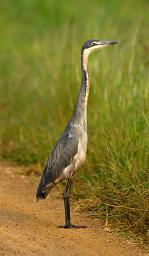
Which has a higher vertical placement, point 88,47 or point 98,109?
point 88,47

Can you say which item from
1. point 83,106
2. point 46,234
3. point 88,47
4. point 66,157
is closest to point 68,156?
point 66,157

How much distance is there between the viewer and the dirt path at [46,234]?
6684mm

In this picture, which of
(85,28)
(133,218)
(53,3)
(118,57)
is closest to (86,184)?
(133,218)

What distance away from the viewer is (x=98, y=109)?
951 cm

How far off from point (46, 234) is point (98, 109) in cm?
264

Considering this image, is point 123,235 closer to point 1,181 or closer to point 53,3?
point 1,181

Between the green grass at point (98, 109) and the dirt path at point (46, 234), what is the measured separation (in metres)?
0.28

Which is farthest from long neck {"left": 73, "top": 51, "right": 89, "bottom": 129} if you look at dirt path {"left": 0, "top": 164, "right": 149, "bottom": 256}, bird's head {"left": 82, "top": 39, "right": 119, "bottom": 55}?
dirt path {"left": 0, "top": 164, "right": 149, "bottom": 256}

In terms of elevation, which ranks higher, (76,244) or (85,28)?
(85,28)

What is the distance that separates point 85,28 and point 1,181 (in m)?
2.82

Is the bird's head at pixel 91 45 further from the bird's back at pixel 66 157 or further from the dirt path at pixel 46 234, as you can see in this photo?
the dirt path at pixel 46 234

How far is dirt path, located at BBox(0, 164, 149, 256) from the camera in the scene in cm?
668

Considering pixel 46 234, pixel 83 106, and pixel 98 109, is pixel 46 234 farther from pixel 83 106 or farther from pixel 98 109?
pixel 98 109

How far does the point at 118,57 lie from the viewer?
33.4 feet
